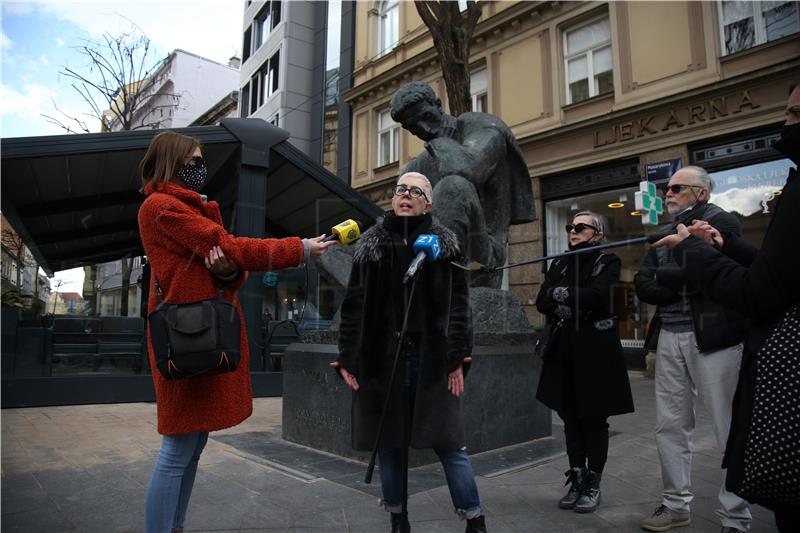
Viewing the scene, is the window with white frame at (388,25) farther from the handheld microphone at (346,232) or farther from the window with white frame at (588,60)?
the handheld microphone at (346,232)

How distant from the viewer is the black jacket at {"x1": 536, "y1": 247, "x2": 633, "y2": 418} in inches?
118

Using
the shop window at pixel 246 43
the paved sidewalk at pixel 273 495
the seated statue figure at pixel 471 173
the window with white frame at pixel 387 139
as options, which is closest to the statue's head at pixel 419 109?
the seated statue figure at pixel 471 173

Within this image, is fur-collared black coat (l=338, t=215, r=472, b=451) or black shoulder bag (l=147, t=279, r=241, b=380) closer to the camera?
black shoulder bag (l=147, t=279, r=241, b=380)

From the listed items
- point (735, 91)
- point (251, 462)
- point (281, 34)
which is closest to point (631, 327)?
point (735, 91)

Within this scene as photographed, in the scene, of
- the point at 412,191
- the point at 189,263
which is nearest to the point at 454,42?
the point at 412,191

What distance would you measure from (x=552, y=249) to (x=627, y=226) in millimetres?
1781

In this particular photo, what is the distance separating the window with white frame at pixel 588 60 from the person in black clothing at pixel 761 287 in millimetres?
11975

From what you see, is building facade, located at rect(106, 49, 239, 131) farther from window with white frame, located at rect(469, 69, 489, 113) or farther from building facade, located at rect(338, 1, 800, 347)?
building facade, located at rect(338, 1, 800, 347)

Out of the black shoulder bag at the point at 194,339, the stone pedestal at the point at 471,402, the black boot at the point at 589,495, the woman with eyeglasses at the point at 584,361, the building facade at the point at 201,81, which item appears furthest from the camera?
the building facade at the point at 201,81

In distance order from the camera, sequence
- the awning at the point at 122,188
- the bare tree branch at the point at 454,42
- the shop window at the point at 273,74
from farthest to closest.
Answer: the shop window at the point at 273,74, the bare tree branch at the point at 454,42, the awning at the point at 122,188

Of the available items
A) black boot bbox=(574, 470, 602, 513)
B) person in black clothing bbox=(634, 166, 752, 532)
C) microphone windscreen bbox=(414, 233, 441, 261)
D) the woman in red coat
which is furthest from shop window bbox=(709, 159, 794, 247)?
the woman in red coat

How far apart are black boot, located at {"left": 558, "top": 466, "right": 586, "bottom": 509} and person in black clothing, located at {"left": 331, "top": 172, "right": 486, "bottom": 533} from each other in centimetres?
81

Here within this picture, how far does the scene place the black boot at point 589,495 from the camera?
2865 mm

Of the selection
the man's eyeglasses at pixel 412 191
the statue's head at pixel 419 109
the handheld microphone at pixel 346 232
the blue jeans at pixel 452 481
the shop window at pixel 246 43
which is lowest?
the blue jeans at pixel 452 481
